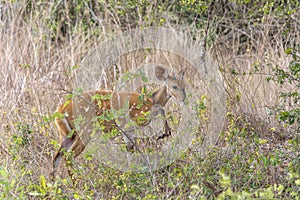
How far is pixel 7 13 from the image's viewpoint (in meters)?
8.56

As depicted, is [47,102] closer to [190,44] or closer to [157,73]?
[157,73]

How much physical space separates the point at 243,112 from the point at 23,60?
309 centimetres

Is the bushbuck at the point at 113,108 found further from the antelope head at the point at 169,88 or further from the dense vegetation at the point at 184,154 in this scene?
the dense vegetation at the point at 184,154

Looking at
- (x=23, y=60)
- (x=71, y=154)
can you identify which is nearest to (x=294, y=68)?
(x=71, y=154)

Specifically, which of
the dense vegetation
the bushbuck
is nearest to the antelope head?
the bushbuck

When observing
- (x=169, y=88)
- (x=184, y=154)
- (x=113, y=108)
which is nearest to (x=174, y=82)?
(x=169, y=88)

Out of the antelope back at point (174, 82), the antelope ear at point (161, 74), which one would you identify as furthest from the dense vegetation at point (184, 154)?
the antelope ear at point (161, 74)

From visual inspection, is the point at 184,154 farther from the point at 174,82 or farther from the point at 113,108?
the point at 174,82

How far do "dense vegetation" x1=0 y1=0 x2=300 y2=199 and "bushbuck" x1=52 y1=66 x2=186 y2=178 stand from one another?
0.51 feet

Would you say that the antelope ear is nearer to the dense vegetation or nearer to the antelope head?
the antelope head

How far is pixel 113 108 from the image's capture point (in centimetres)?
497

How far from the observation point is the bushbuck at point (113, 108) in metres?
4.81

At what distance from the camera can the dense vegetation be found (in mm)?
4059

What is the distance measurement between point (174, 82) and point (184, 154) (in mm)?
1234
